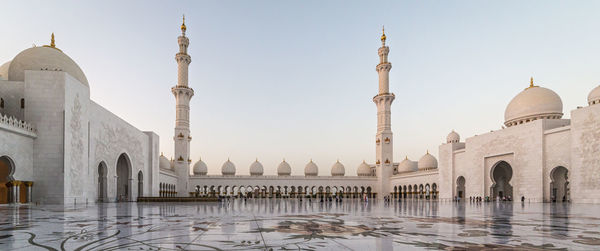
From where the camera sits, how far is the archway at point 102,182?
84.0 ft

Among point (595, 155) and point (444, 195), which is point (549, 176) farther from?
point (444, 195)

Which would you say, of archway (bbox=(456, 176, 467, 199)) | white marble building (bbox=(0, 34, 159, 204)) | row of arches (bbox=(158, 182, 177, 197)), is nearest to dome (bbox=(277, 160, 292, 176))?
row of arches (bbox=(158, 182, 177, 197))

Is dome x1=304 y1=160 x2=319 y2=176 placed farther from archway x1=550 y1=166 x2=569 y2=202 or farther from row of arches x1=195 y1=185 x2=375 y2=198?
archway x1=550 y1=166 x2=569 y2=202

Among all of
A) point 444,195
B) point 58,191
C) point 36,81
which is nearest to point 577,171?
point 444,195

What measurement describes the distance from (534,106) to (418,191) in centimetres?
1624

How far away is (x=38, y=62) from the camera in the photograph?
24.2m

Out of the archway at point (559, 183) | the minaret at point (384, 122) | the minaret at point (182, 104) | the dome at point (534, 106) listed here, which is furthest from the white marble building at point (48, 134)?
the dome at point (534, 106)

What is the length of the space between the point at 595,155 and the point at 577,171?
5.49 ft

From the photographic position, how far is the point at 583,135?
25484mm

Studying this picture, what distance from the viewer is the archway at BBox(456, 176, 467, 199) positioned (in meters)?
39.6

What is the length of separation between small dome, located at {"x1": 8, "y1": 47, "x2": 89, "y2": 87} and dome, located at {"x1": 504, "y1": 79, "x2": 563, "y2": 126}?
35.2 metres

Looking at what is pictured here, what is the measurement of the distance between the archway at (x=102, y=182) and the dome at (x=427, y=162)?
37.7 meters

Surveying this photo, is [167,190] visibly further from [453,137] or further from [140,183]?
[453,137]

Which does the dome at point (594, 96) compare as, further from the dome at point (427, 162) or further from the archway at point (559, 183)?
the dome at point (427, 162)
